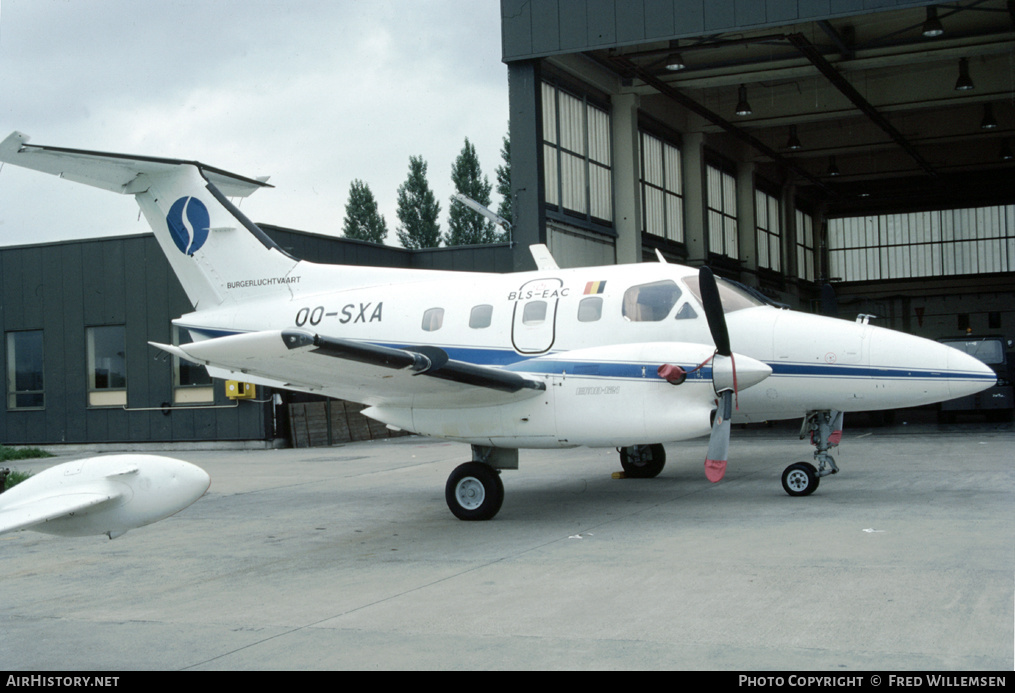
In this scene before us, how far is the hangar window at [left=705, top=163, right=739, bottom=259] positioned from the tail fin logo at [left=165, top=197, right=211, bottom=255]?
21.0m

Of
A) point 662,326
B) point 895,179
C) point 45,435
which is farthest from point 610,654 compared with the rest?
point 895,179

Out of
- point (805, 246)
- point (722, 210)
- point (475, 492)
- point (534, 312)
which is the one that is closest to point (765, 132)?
point (722, 210)

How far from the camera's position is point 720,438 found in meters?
9.19

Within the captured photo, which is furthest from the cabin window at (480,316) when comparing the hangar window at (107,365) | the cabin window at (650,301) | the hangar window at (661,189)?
the hangar window at (661,189)

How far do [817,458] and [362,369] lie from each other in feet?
18.1

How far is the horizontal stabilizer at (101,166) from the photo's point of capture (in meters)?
10.7

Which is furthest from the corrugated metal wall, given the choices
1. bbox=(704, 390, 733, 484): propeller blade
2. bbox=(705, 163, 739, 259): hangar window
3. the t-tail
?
bbox=(704, 390, 733, 484): propeller blade

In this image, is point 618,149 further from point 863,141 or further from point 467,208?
point 467,208

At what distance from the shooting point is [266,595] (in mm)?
6773

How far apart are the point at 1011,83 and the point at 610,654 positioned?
28.9 meters

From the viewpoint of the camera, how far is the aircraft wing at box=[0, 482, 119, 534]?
15.7ft

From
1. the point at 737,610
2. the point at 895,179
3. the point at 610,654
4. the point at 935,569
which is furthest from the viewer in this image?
the point at 895,179

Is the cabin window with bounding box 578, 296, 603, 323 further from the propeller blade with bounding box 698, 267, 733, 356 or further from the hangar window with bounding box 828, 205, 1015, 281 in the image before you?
Result: the hangar window with bounding box 828, 205, 1015, 281

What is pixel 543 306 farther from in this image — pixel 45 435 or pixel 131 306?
pixel 45 435
